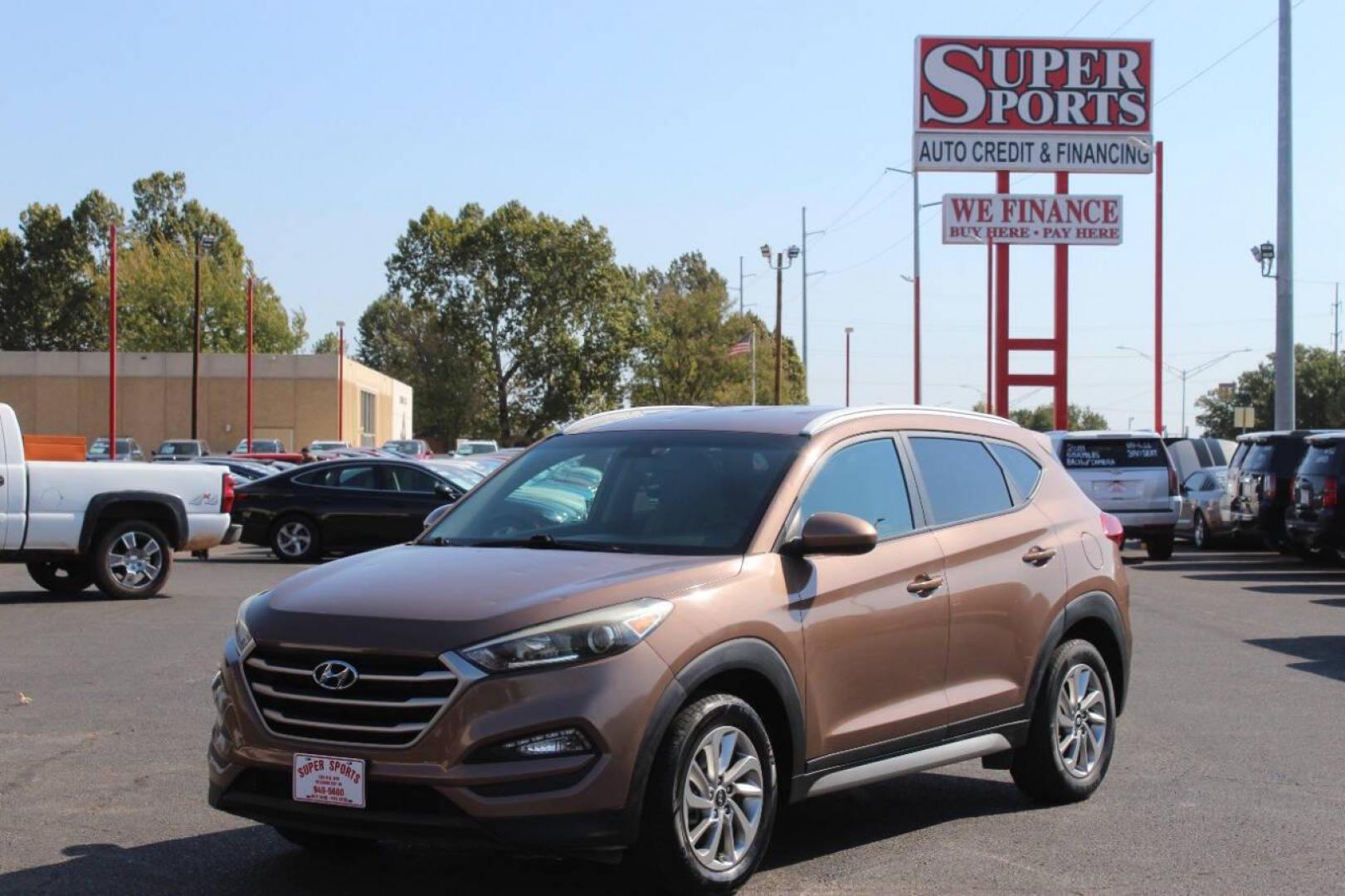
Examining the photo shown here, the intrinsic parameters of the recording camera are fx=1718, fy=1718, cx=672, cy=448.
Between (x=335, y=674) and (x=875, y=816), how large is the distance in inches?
119

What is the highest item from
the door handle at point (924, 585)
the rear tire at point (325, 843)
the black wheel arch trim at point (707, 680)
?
the door handle at point (924, 585)

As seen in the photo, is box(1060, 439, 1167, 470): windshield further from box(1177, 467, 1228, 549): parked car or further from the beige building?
the beige building

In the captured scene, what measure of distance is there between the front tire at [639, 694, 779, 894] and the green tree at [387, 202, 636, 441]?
89.6 m

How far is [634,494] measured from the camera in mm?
6848

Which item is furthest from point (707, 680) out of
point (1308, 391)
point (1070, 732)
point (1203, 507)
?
point (1308, 391)

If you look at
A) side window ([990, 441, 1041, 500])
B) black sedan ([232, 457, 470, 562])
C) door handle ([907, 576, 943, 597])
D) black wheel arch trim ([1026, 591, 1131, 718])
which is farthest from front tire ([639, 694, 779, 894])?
black sedan ([232, 457, 470, 562])

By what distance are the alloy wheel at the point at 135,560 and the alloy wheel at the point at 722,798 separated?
1290cm

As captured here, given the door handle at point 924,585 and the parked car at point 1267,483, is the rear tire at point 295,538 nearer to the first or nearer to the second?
the parked car at point 1267,483

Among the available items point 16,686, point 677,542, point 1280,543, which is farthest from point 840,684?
point 1280,543

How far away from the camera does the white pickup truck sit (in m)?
17.0

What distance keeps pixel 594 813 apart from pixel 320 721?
97 cm

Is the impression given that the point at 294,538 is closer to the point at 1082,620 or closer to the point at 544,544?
the point at 1082,620

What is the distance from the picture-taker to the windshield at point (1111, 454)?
25078 mm

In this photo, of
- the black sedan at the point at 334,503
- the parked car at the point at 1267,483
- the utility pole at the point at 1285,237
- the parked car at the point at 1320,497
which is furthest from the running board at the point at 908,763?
the utility pole at the point at 1285,237
